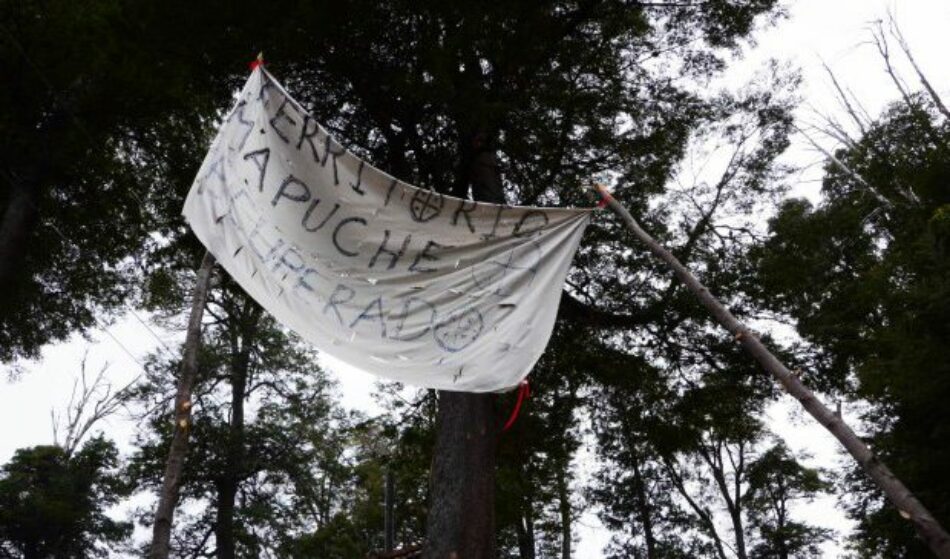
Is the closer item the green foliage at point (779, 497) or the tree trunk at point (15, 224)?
the tree trunk at point (15, 224)

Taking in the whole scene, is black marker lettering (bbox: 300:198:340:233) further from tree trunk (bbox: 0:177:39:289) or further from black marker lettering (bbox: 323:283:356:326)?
tree trunk (bbox: 0:177:39:289)

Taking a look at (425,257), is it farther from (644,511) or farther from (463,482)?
(644,511)

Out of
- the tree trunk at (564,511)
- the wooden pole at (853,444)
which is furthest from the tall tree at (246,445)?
the wooden pole at (853,444)

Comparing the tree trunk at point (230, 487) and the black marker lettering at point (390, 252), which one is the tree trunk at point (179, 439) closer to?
the black marker lettering at point (390, 252)

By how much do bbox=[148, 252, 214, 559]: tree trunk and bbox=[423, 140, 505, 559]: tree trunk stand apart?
119 inches

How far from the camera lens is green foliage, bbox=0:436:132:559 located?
73.0 ft

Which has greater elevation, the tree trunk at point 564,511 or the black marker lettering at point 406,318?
the tree trunk at point 564,511

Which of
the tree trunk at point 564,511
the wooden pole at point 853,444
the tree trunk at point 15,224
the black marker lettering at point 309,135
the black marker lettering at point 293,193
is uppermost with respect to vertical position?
the tree trunk at point 15,224

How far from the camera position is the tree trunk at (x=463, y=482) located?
5270mm

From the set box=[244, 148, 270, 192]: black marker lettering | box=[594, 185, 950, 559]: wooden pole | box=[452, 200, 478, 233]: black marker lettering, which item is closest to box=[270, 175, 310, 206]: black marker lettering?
box=[244, 148, 270, 192]: black marker lettering

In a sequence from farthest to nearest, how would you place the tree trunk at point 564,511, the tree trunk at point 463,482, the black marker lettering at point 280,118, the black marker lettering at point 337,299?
the tree trunk at point 564,511 < the tree trunk at point 463,482 < the black marker lettering at point 280,118 < the black marker lettering at point 337,299

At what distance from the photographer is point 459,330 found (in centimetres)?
323

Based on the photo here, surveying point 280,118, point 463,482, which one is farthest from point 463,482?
point 280,118

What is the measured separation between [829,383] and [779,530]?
18.2 meters
